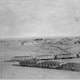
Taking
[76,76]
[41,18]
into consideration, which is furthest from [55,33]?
[76,76]

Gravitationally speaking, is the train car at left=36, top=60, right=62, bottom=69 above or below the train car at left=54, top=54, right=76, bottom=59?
below

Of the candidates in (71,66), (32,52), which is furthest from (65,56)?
(32,52)

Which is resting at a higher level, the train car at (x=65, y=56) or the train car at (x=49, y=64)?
the train car at (x=65, y=56)

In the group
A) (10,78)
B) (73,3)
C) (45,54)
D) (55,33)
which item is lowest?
(10,78)

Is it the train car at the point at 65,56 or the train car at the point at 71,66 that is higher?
the train car at the point at 65,56

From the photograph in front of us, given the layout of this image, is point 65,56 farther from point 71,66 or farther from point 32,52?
point 32,52

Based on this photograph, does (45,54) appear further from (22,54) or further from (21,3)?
(21,3)

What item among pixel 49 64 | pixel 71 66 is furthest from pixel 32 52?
pixel 71 66

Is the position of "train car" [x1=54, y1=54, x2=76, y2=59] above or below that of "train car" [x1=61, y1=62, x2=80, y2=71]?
above
